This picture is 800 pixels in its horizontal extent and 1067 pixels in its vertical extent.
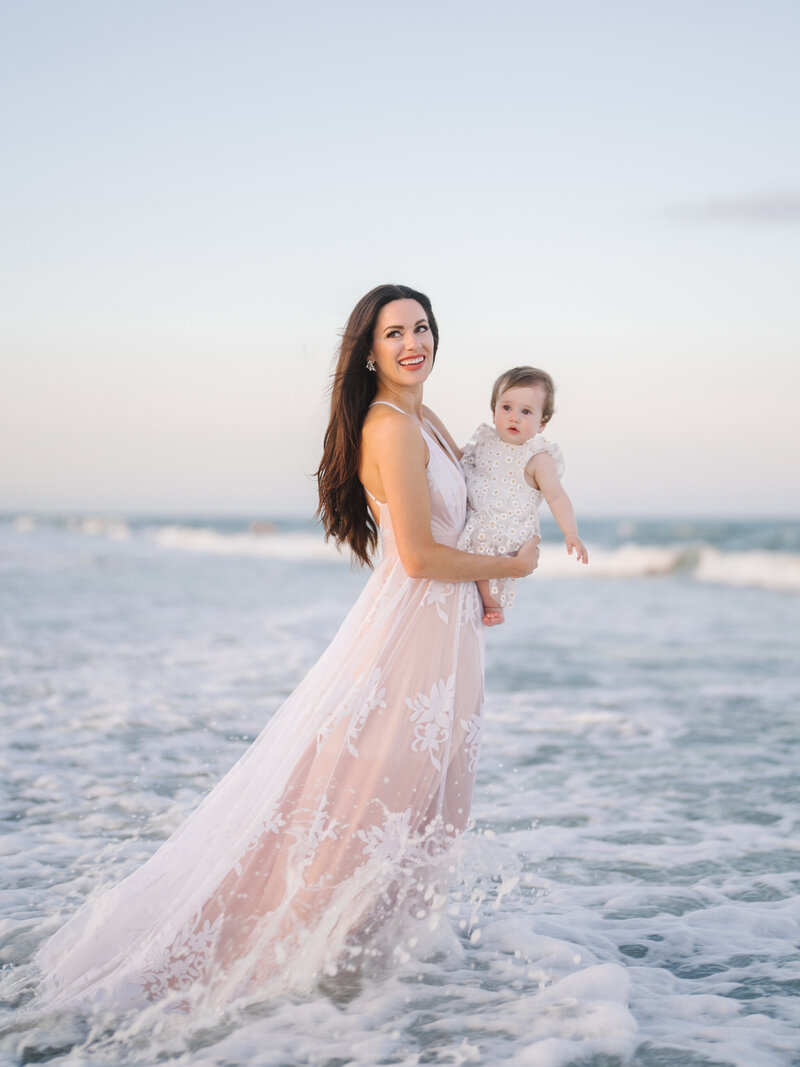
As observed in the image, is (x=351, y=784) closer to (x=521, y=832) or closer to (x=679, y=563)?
(x=521, y=832)

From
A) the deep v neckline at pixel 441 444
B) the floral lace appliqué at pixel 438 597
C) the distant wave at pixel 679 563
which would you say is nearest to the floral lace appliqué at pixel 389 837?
the floral lace appliqué at pixel 438 597

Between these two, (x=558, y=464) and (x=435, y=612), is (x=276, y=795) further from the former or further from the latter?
(x=558, y=464)

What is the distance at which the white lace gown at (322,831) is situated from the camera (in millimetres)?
3004

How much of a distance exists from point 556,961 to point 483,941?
0.31 m

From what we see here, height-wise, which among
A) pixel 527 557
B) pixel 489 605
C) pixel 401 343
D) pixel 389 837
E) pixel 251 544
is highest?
pixel 401 343

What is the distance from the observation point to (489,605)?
3.36 m

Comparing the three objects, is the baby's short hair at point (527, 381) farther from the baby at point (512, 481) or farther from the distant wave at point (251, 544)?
the distant wave at point (251, 544)

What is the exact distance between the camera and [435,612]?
3227mm

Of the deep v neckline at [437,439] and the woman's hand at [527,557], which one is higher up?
the deep v neckline at [437,439]

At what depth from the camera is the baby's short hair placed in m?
3.47

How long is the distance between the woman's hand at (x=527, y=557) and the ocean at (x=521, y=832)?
0.98m

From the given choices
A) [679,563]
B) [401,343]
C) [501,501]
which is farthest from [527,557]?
[679,563]

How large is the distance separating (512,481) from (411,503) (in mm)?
465

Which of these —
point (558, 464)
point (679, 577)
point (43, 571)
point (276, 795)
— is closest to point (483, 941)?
point (276, 795)
